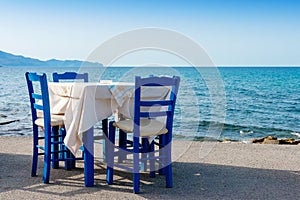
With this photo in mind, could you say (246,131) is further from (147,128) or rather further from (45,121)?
(45,121)

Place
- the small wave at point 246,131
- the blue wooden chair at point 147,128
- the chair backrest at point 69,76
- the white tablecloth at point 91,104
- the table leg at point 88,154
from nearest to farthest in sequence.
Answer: the blue wooden chair at point 147,128 < the white tablecloth at point 91,104 < the table leg at point 88,154 < the chair backrest at point 69,76 < the small wave at point 246,131

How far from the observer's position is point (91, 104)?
316 centimetres

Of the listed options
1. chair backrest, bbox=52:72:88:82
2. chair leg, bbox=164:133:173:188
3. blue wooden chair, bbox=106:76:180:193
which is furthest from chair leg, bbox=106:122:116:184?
chair backrest, bbox=52:72:88:82

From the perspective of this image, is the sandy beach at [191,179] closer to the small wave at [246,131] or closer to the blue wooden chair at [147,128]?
the blue wooden chair at [147,128]

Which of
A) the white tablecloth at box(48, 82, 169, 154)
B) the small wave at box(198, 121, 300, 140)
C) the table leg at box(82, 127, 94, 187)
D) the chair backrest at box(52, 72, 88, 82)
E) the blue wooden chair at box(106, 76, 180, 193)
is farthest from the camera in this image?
the small wave at box(198, 121, 300, 140)

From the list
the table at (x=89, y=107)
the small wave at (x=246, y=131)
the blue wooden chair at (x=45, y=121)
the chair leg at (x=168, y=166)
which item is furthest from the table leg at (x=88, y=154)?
the small wave at (x=246, y=131)

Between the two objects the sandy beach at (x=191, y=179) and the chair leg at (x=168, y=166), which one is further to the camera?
the chair leg at (x=168, y=166)

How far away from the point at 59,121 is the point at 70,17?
9197mm

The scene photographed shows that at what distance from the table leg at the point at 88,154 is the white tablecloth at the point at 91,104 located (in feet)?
0.20

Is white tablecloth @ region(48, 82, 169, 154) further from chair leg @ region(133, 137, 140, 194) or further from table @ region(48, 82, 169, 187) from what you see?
chair leg @ region(133, 137, 140, 194)

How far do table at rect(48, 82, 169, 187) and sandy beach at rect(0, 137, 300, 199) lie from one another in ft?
1.04

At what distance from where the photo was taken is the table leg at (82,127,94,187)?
10.8ft

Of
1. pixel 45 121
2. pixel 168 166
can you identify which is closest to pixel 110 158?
pixel 168 166

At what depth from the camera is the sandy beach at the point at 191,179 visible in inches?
123
